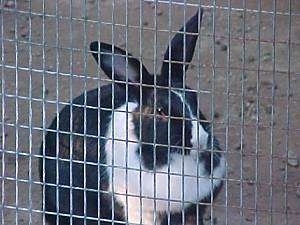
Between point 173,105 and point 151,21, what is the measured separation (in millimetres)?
2118

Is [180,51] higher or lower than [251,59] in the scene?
higher

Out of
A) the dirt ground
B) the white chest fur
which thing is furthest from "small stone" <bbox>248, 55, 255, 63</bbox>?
the white chest fur

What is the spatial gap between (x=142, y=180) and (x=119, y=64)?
483 mm

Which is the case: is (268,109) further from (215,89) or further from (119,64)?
(119,64)

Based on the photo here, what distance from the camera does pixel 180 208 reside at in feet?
14.0

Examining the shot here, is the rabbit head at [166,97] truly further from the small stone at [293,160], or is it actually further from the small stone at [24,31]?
the small stone at [24,31]

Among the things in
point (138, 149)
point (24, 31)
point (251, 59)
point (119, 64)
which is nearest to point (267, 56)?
point (251, 59)

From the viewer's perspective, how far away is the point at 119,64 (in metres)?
3.88

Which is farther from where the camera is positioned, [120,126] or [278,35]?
[278,35]

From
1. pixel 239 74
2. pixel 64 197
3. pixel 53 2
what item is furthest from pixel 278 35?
pixel 64 197

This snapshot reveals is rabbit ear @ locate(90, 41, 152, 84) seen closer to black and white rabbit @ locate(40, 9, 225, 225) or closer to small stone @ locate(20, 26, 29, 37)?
black and white rabbit @ locate(40, 9, 225, 225)

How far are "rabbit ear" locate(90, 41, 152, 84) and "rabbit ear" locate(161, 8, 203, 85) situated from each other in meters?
0.08

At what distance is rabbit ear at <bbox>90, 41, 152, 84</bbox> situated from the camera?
12.4 feet

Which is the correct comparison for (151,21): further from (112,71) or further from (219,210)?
(112,71)
